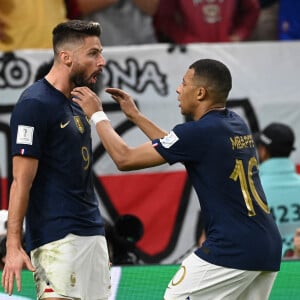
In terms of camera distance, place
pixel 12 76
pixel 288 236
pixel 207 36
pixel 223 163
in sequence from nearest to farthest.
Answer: pixel 223 163, pixel 288 236, pixel 12 76, pixel 207 36

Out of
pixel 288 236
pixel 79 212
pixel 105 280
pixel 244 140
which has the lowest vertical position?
pixel 288 236

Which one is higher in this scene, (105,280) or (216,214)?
(216,214)

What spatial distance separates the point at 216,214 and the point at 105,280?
74cm

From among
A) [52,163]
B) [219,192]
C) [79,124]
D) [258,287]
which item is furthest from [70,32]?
[258,287]

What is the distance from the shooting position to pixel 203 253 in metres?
5.46

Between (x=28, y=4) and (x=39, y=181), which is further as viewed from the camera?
(x=28, y=4)

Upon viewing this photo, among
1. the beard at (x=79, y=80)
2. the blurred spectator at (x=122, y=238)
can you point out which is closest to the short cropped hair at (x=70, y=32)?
the beard at (x=79, y=80)

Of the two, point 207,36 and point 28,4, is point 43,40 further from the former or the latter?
point 207,36

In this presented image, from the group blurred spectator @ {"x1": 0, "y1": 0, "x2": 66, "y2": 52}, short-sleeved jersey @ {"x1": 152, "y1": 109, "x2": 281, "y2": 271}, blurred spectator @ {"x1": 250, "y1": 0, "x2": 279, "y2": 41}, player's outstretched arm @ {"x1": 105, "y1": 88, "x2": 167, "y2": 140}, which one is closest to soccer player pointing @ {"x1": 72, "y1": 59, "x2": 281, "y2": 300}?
short-sleeved jersey @ {"x1": 152, "y1": 109, "x2": 281, "y2": 271}

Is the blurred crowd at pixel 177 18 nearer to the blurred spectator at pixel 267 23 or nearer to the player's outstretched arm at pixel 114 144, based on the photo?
the blurred spectator at pixel 267 23

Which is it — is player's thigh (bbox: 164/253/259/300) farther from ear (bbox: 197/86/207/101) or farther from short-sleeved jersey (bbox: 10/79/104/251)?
ear (bbox: 197/86/207/101)

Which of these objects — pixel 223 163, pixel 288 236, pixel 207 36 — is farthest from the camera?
pixel 207 36

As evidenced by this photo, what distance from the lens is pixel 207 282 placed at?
541cm

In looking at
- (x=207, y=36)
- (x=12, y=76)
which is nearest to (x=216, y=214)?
(x=12, y=76)
